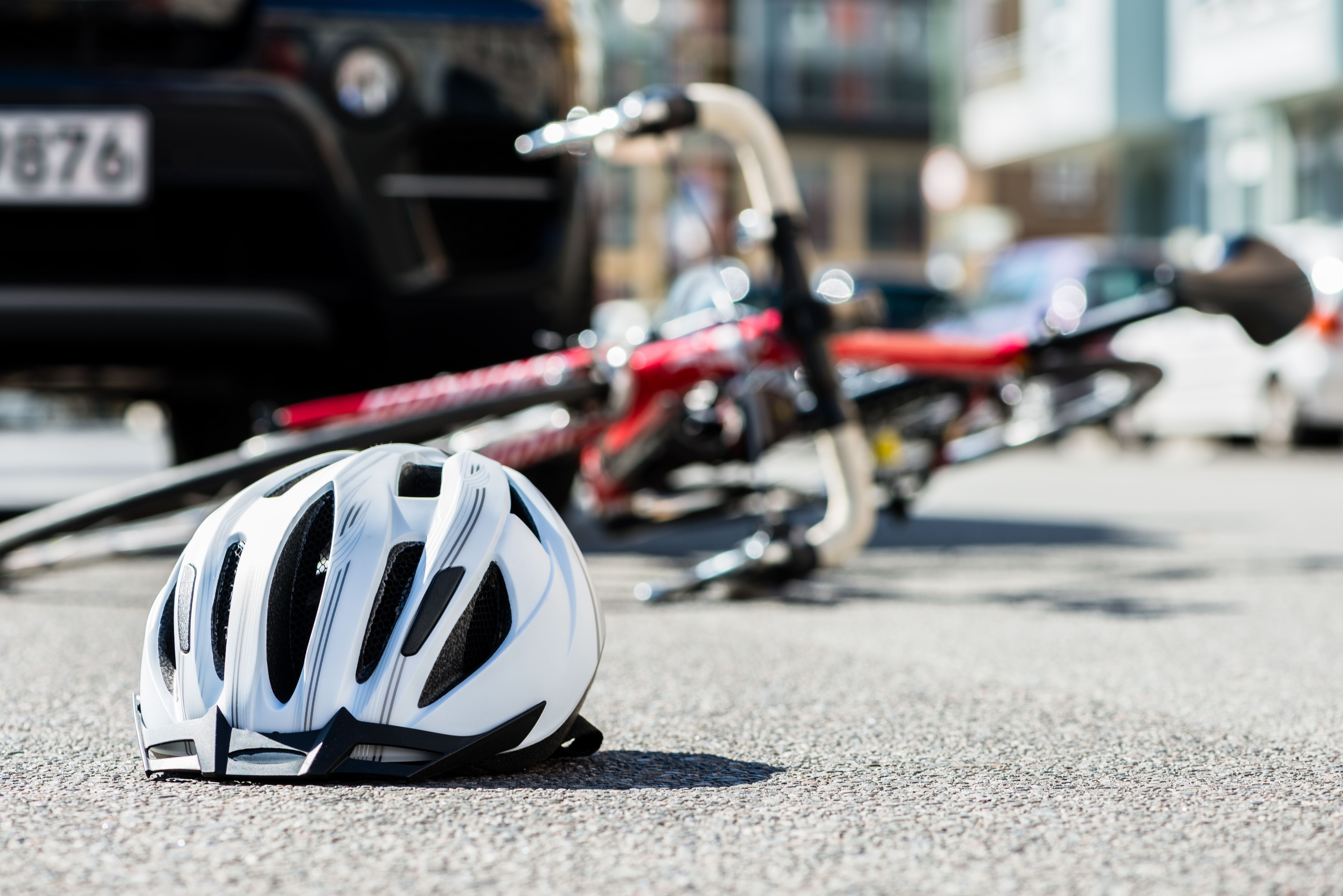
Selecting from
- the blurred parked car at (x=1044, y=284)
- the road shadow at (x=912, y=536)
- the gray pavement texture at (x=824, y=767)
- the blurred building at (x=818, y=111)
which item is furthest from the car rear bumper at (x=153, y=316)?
the blurred building at (x=818, y=111)

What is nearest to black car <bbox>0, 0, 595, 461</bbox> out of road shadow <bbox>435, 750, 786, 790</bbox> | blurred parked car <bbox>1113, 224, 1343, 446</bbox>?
road shadow <bbox>435, 750, 786, 790</bbox>

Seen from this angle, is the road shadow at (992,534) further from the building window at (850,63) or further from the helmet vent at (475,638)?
the building window at (850,63)

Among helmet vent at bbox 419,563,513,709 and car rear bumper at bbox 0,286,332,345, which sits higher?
car rear bumper at bbox 0,286,332,345

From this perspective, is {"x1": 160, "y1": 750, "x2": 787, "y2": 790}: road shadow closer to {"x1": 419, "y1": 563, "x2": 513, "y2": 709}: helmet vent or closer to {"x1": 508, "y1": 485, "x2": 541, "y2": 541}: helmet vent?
{"x1": 419, "y1": 563, "x2": 513, "y2": 709}: helmet vent

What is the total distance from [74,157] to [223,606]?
2.56 metres

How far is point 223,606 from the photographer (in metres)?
2.71

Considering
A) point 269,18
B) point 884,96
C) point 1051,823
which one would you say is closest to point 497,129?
point 269,18

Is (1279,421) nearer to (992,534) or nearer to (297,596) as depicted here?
(992,534)

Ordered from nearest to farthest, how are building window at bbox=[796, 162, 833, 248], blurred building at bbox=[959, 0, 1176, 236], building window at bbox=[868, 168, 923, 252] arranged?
blurred building at bbox=[959, 0, 1176, 236] < building window at bbox=[796, 162, 833, 248] < building window at bbox=[868, 168, 923, 252]

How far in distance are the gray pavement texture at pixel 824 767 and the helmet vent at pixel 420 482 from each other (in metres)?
0.43

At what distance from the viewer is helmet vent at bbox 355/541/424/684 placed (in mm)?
2629

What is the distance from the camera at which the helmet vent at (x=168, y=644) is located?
2.71 meters

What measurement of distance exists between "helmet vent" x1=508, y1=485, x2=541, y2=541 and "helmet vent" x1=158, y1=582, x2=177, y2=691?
0.50m

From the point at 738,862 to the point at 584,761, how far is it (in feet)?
2.29
